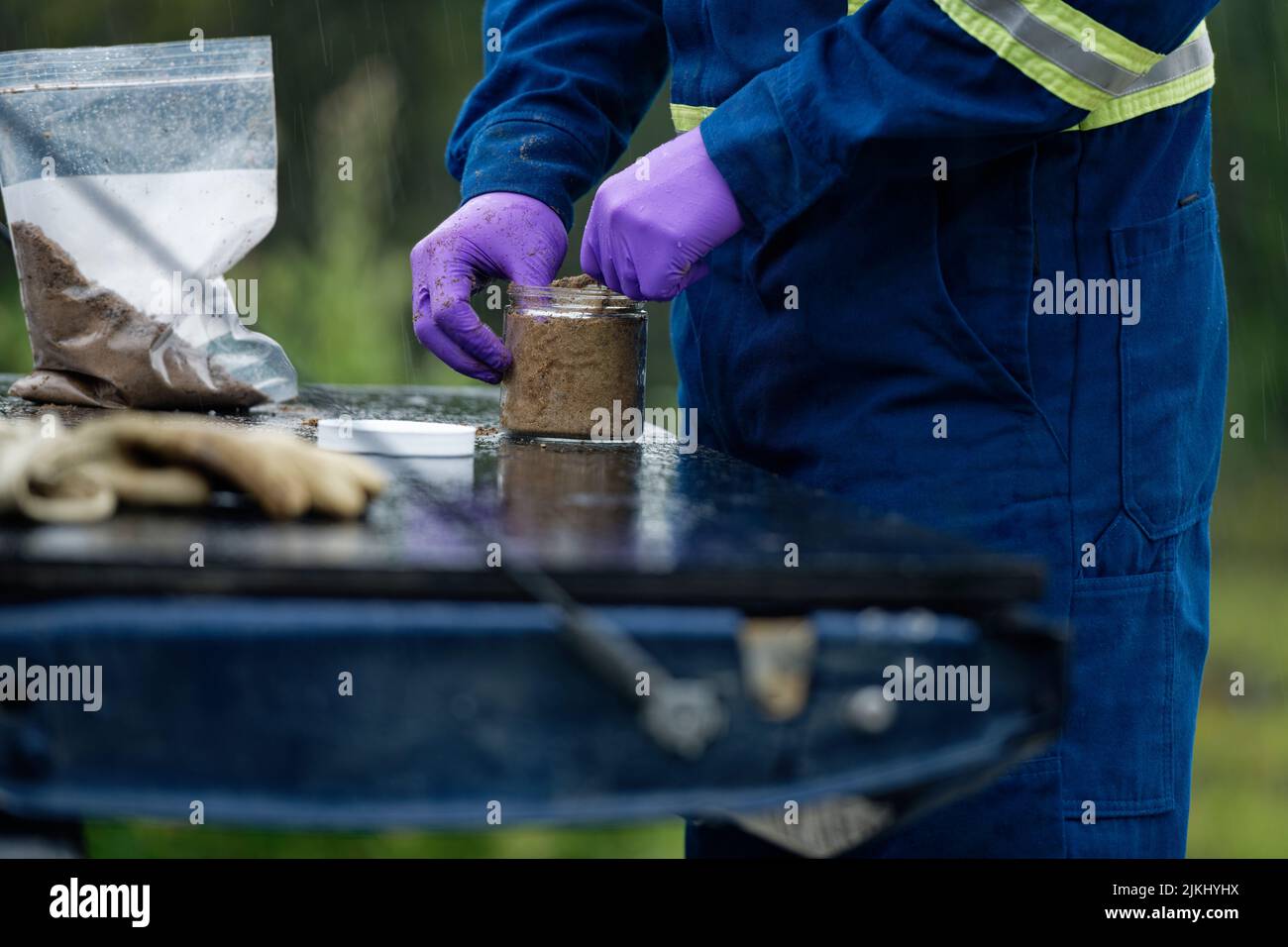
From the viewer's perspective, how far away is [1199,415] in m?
1.50

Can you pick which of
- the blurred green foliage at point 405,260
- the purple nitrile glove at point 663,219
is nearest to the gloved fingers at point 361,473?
the purple nitrile glove at point 663,219

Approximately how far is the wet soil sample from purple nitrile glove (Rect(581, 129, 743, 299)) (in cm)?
57

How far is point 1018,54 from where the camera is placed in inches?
47.3

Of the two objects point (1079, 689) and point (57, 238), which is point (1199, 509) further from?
point (57, 238)

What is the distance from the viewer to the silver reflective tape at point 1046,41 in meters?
1.19

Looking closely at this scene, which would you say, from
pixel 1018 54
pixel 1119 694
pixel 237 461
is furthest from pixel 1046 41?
pixel 237 461

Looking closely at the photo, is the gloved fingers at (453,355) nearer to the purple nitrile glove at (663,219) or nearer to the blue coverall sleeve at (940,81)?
the purple nitrile glove at (663,219)

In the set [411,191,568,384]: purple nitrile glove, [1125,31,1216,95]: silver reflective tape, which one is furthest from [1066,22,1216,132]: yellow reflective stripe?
[411,191,568,384]: purple nitrile glove

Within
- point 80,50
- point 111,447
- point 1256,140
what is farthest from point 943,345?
point 1256,140

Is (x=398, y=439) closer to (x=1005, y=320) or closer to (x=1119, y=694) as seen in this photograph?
(x=1005, y=320)

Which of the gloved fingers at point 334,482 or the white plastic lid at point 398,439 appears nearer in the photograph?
the gloved fingers at point 334,482

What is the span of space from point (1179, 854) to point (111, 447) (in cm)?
118

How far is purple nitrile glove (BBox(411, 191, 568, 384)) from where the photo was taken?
1.66m
